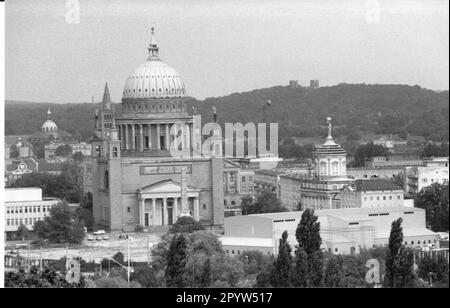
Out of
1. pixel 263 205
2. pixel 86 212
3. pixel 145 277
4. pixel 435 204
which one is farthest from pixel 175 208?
pixel 145 277

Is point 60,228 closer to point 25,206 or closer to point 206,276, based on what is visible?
point 25,206

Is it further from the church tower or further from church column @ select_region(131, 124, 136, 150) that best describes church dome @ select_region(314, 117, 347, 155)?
church column @ select_region(131, 124, 136, 150)

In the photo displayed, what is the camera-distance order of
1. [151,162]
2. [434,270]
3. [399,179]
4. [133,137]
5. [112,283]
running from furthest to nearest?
1. [399,179]
2. [133,137]
3. [151,162]
4. [434,270]
5. [112,283]

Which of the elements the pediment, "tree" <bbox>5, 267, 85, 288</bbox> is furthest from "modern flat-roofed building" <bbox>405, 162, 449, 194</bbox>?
"tree" <bbox>5, 267, 85, 288</bbox>

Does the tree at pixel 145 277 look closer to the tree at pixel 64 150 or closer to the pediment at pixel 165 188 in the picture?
the pediment at pixel 165 188

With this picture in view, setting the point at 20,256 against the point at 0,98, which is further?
the point at 20,256

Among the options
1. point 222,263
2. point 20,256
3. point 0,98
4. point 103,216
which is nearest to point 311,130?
point 103,216

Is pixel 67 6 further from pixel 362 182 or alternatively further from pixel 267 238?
pixel 362 182
